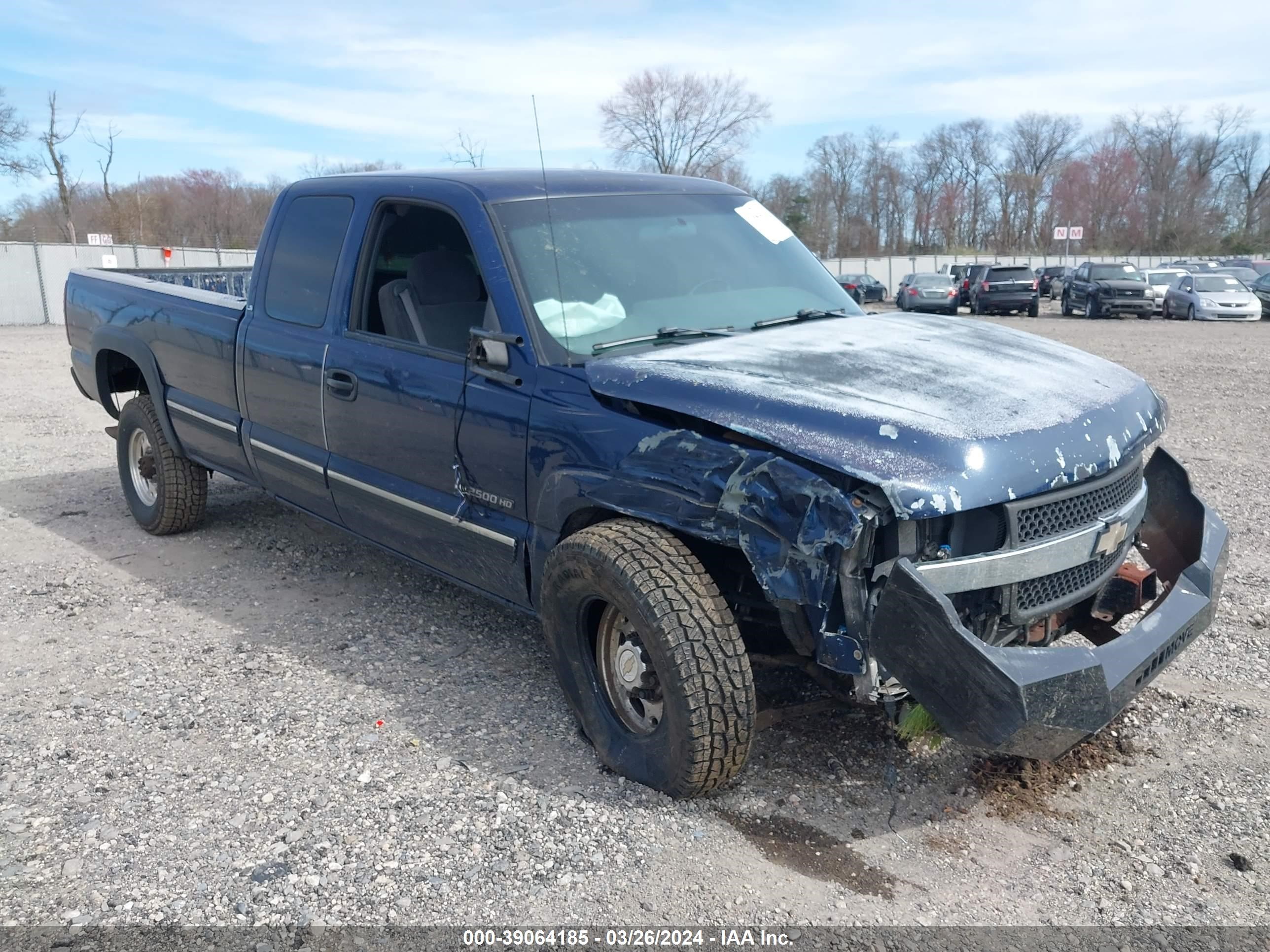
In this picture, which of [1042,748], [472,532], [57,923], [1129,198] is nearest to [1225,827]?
[1042,748]

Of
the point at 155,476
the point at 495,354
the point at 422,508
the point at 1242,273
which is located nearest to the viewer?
the point at 495,354

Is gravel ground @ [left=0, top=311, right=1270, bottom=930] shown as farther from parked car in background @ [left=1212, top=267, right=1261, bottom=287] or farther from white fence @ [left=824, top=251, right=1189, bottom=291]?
white fence @ [left=824, top=251, right=1189, bottom=291]

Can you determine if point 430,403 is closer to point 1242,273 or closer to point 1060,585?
point 1060,585

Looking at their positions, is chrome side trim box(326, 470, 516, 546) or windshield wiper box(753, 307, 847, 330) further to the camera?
windshield wiper box(753, 307, 847, 330)

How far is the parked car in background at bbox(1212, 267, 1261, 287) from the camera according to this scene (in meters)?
30.0

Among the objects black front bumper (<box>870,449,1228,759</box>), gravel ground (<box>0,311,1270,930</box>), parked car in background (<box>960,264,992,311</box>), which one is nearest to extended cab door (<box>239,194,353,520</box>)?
gravel ground (<box>0,311,1270,930</box>)

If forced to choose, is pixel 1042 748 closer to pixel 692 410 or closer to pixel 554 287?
pixel 692 410

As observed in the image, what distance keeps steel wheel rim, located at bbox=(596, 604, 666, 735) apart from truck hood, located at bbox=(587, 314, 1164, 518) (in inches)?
29.4

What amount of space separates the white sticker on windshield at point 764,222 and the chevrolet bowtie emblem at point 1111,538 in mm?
1971

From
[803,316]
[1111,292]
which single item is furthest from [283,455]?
[1111,292]

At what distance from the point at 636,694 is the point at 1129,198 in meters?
83.1

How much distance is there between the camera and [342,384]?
449cm

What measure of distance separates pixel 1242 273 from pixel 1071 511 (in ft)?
123

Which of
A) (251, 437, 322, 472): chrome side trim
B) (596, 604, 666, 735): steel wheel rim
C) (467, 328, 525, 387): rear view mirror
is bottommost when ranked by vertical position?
(596, 604, 666, 735): steel wheel rim
